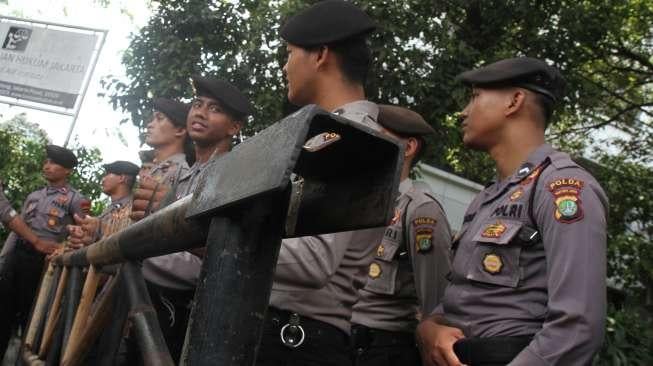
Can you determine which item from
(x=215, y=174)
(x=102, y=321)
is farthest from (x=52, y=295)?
(x=215, y=174)

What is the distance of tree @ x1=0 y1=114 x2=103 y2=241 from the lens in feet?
23.8

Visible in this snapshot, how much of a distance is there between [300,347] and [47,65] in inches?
225

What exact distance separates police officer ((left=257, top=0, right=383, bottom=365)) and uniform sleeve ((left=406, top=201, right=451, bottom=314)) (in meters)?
0.59

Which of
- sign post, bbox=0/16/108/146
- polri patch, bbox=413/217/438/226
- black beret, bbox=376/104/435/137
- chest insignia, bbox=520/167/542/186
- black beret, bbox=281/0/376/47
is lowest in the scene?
chest insignia, bbox=520/167/542/186

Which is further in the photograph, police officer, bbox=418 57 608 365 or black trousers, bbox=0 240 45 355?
black trousers, bbox=0 240 45 355

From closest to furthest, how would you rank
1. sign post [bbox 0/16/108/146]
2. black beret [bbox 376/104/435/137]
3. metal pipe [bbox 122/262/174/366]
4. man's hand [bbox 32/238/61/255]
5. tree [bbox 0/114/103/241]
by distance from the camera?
1. metal pipe [bbox 122/262/174/366]
2. black beret [bbox 376/104/435/137]
3. man's hand [bbox 32/238/61/255]
4. sign post [bbox 0/16/108/146]
5. tree [bbox 0/114/103/241]

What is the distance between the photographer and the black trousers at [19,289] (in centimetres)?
521

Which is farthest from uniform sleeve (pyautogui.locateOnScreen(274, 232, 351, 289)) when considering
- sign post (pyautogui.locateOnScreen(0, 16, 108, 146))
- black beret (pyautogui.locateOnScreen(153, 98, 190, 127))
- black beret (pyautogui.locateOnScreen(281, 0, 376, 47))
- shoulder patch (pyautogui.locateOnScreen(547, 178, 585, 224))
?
sign post (pyautogui.locateOnScreen(0, 16, 108, 146))

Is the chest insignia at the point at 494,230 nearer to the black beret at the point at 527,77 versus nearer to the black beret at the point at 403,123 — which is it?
the black beret at the point at 527,77

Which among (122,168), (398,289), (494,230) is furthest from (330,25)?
(122,168)

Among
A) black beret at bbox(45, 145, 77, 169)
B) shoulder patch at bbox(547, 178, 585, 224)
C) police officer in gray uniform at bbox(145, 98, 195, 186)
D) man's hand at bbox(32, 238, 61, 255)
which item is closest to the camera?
shoulder patch at bbox(547, 178, 585, 224)

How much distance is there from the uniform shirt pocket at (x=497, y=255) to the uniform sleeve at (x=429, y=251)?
2.16 ft

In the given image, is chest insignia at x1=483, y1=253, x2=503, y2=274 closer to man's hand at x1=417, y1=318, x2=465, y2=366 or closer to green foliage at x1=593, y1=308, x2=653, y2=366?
man's hand at x1=417, y1=318, x2=465, y2=366

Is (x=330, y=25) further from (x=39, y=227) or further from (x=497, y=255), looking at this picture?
(x=39, y=227)
